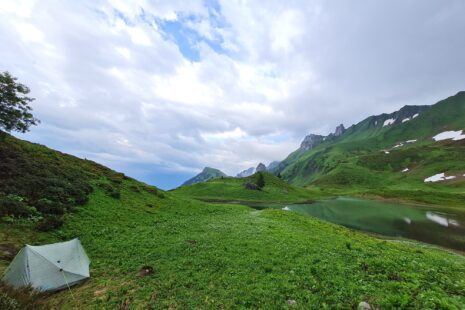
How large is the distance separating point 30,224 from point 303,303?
26.8 meters

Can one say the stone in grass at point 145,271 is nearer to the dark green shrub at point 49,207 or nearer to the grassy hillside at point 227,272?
the grassy hillside at point 227,272

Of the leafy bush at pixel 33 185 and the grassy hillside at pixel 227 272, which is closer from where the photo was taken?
the grassy hillside at pixel 227 272

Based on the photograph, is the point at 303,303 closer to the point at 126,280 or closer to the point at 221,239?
the point at 126,280

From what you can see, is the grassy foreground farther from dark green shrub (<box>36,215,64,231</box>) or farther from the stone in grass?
dark green shrub (<box>36,215,64,231</box>)

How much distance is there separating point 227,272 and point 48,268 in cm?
1168

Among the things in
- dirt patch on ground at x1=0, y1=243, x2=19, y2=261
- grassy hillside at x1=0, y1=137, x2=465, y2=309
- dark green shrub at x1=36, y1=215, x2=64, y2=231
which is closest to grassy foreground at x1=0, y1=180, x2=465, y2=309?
grassy hillside at x1=0, y1=137, x2=465, y2=309

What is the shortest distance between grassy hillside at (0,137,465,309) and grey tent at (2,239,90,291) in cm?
79

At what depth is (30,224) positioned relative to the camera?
25.8 metres

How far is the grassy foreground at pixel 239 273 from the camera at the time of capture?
13.9 m

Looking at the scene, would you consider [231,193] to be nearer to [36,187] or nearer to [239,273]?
[36,187]

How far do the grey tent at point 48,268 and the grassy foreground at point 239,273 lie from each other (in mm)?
875

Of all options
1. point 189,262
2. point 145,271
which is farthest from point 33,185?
point 189,262

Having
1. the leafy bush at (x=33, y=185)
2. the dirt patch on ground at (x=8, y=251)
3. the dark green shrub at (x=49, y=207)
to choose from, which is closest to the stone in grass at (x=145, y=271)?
the dirt patch on ground at (x=8, y=251)

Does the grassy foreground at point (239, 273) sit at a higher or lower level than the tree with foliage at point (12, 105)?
lower
